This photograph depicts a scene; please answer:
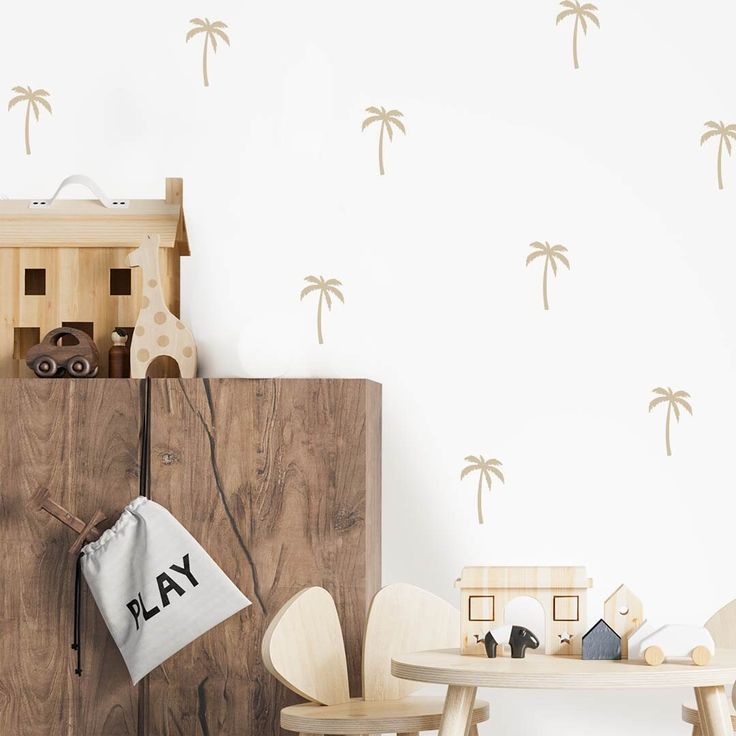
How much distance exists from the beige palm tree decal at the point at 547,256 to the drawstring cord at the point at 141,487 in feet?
3.07

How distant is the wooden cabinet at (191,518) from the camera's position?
7.00ft

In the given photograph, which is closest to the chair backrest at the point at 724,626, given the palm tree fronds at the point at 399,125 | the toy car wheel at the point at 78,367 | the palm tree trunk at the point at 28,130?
the palm tree fronds at the point at 399,125

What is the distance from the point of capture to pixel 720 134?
99.0 inches

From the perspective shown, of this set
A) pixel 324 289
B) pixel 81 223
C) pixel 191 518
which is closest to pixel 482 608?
pixel 191 518

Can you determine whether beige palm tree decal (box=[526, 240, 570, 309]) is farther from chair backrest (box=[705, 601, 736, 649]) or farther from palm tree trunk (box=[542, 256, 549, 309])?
chair backrest (box=[705, 601, 736, 649])

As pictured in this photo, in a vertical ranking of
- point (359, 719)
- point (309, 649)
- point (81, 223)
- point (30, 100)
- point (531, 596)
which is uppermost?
point (30, 100)

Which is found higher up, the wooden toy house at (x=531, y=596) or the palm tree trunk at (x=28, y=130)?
the palm tree trunk at (x=28, y=130)

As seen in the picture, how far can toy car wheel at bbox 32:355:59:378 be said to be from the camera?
7.47ft

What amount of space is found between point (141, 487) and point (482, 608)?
2.48 feet

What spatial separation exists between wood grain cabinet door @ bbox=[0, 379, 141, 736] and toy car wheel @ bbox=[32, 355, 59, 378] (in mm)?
74

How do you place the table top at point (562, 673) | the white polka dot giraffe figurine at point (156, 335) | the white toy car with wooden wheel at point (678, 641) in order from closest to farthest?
the table top at point (562, 673) < the white toy car with wooden wheel at point (678, 641) < the white polka dot giraffe figurine at point (156, 335)

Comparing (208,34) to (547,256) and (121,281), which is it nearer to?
(121,281)

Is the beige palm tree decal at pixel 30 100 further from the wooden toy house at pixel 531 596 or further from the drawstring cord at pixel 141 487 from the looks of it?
the wooden toy house at pixel 531 596

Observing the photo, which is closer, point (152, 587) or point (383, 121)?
point (152, 587)
